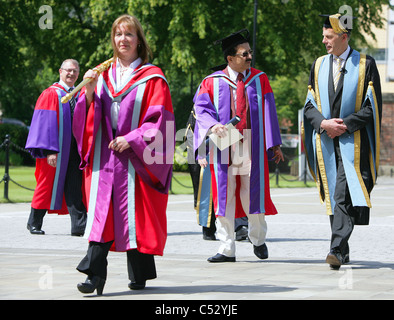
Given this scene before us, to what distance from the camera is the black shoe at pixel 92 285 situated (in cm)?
587

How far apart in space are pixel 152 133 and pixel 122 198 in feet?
1.57

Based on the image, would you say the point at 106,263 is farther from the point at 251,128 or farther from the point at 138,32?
the point at 251,128

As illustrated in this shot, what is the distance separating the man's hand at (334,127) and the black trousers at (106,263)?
7.49 ft

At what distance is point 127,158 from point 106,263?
0.72 metres

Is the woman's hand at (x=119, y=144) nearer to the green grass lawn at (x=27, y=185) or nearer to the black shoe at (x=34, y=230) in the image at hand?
the black shoe at (x=34, y=230)

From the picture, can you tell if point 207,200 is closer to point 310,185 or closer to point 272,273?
point 272,273

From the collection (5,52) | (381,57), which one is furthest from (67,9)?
(381,57)

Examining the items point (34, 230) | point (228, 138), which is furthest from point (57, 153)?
point (228, 138)

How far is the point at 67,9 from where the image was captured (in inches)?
1305

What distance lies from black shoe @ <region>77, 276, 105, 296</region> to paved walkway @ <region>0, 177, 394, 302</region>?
0.18 feet

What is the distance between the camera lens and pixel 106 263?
6082mm

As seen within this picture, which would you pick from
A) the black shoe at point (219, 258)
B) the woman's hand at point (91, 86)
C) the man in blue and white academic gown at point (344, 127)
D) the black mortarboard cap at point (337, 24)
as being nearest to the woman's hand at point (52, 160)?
the black shoe at point (219, 258)

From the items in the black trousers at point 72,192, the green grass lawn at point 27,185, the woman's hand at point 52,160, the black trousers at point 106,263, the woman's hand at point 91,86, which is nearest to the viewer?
the black trousers at point 106,263

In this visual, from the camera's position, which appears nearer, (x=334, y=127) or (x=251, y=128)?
(x=334, y=127)
